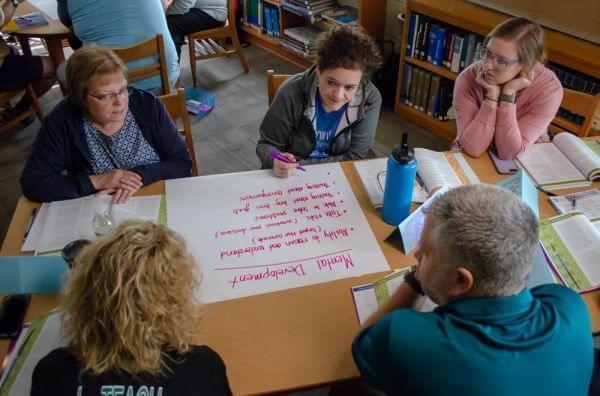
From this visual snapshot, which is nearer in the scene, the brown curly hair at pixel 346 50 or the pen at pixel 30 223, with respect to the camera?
the pen at pixel 30 223

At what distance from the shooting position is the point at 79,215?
1512 mm

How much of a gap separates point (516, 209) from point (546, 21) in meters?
2.32

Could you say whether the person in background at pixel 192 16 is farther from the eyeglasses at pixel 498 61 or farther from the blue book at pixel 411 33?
the eyeglasses at pixel 498 61

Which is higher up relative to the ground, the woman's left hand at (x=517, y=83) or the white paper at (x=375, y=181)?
the woman's left hand at (x=517, y=83)

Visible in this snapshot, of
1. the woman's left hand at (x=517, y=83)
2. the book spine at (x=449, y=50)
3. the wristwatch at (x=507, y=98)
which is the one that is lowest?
the book spine at (x=449, y=50)

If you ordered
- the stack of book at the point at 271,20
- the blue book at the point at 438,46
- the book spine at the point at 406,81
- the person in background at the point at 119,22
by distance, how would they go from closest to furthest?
the person in background at the point at 119,22 < the blue book at the point at 438,46 < the book spine at the point at 406,81 < the stack of book at the point at 271,20

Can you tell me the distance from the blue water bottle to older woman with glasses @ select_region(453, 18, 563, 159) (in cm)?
53

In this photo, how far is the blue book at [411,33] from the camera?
317 cm

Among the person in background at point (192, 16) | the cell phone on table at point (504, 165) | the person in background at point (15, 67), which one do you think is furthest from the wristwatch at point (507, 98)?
the person in background at point (15, 67)

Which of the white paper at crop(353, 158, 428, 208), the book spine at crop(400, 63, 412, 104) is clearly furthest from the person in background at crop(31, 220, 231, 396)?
the book spine at crop(400, 63, 412, 104)

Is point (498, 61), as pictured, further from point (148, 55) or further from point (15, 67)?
point (15, 67)

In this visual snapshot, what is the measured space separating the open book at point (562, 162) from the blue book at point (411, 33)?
1.59 meters

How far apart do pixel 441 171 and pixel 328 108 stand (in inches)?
19.8

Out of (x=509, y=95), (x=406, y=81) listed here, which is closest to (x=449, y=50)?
(x=406, y=81)
